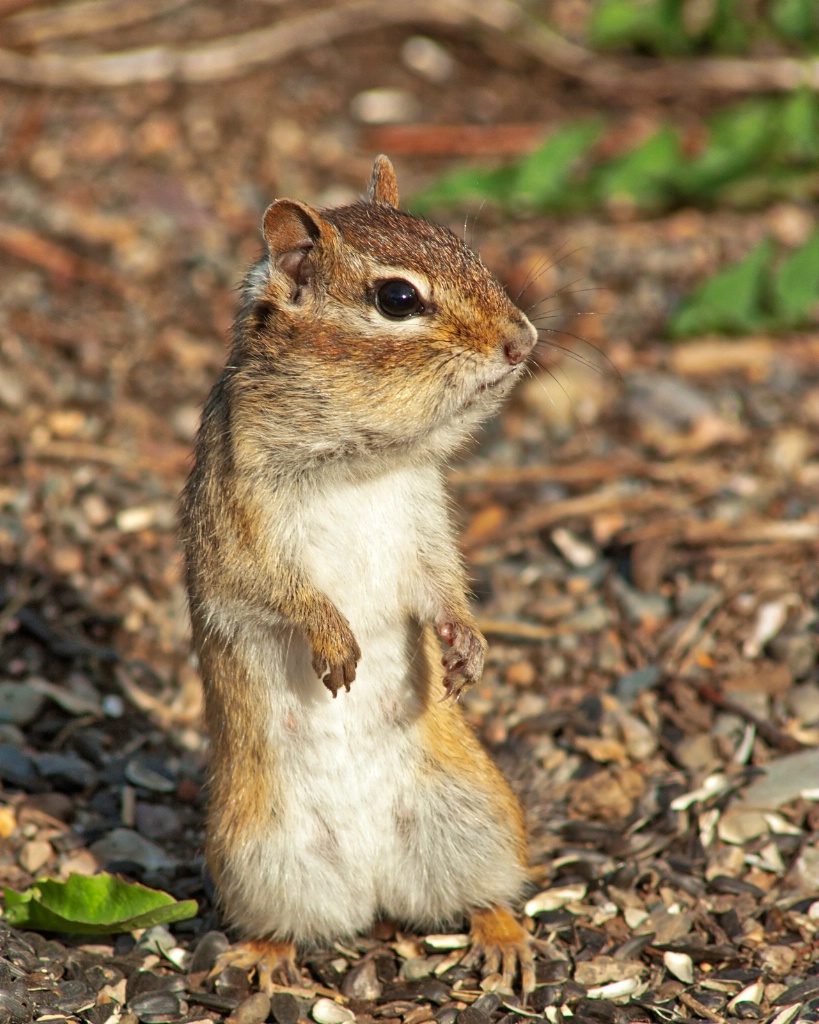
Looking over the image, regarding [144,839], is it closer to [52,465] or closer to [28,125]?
[52,465]

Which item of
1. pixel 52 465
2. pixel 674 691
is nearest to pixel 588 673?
pixel 674 691

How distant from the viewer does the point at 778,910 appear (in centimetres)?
389

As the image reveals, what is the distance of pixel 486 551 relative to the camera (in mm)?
5555

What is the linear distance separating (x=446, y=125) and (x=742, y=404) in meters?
2.93

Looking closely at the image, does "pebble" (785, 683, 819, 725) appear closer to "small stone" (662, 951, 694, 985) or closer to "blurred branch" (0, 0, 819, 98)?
"small stone" (662, 951, 694, 985)

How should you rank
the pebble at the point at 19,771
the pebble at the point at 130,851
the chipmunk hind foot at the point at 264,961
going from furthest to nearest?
1. the pebble at the point at 19,771
2. the pebble at the point at 130,851
3. the chipmunk hind foot at the point at 264,961

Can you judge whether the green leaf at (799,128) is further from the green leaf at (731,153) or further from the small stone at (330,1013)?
the small stone at (330,1013)

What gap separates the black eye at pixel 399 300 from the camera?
3.33 meters

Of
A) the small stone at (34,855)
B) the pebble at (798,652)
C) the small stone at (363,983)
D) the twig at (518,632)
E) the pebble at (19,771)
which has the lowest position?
the small stone at (363,983)

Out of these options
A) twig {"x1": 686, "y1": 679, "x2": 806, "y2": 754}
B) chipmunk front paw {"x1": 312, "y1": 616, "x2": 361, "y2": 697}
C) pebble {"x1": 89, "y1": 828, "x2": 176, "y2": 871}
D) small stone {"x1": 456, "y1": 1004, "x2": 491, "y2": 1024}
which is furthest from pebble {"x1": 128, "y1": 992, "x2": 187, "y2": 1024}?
twig {"x1": 686, "y1": 679, "x2": 806, "y2": 754}

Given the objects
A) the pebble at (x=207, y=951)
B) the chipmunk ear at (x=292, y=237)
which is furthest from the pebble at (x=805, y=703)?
the chipmunk ear at (x=292, y=237)

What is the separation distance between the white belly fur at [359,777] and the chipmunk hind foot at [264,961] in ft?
0.19

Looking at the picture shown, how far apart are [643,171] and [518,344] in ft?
13.6

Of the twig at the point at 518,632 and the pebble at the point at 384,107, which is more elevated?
the pebble at the point at 384,107
